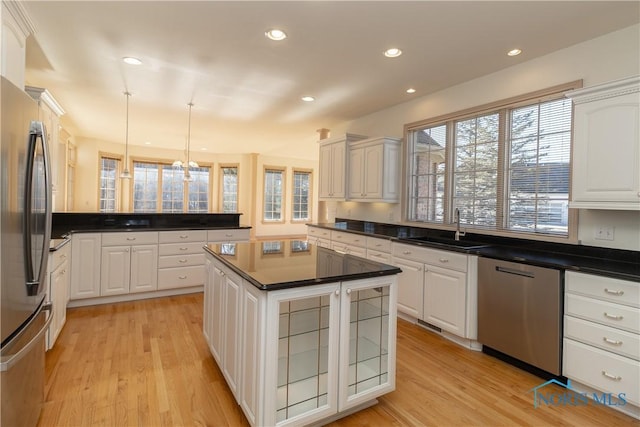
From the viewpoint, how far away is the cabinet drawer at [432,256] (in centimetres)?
300

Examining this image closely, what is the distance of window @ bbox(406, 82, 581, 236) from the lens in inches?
115

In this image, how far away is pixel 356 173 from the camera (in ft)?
16.1

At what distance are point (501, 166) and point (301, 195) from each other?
815 centimetres

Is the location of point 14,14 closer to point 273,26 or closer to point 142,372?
point 273,26

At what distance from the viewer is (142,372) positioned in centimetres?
245

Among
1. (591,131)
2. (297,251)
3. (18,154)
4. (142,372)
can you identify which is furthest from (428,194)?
(18,154)

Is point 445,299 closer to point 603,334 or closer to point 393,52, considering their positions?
point 603,334

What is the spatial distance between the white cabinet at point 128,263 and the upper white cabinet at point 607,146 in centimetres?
445

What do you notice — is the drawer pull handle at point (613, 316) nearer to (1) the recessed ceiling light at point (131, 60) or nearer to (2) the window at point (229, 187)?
(1) the recessed ceiling light at point (131, 60)

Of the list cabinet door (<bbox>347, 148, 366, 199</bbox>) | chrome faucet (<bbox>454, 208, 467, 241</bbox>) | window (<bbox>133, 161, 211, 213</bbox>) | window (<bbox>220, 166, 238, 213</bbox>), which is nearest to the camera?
chrome faucet (<bbox>454, 208, 467, 241</bbox>)

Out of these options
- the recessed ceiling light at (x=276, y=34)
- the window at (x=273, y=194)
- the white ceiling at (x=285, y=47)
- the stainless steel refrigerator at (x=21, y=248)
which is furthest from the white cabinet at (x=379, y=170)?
the window at (x=273, y=194)

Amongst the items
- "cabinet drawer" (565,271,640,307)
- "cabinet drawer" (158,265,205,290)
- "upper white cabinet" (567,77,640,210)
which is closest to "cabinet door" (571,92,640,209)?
"upper white cabinet" (567,77,640,210)

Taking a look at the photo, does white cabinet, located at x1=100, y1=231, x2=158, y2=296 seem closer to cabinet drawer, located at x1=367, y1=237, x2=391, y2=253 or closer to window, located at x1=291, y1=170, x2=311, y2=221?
cabinet drawer, located at x1=367, y1=237, x2=391, y2=253

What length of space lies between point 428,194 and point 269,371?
321 cm
